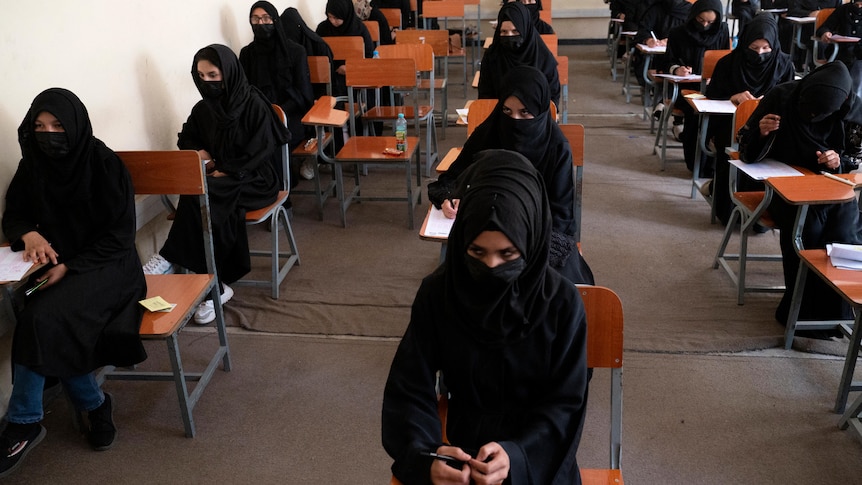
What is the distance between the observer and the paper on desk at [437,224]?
2647mm

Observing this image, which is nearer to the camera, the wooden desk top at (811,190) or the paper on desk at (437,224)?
the paper on desk at (437,224)

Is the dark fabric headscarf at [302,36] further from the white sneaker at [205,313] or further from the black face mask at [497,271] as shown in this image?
the black face mask at [497,271]

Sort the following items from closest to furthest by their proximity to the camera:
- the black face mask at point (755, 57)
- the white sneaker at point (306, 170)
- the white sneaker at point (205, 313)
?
1. the white sneaker at point (205, 313)
2. the black face mask at point (755, 57)
3. the white sneaker at point (306, 170)

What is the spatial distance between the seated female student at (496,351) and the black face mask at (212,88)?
7.65 ft

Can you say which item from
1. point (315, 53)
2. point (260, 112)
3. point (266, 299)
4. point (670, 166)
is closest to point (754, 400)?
point (266, 299)

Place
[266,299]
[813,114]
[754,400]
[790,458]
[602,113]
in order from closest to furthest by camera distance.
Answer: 1. [790,458]
2. [754,400]
3. [813,114]
4. [266,299]
5. [602,113]

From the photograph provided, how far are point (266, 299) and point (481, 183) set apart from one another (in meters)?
2.39

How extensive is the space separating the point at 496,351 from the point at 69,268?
1.75 meters

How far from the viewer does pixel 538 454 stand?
1.54m

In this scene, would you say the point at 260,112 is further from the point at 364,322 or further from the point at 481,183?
the point at 481,183

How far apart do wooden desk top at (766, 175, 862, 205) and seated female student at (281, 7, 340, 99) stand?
352cm

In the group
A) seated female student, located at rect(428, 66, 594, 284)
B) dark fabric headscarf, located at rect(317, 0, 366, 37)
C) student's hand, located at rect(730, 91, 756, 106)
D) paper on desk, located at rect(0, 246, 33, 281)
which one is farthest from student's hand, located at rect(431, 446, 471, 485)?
dark fabric headscarf, located at rect(317, 0, 366, 37)

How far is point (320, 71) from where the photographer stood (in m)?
5.01

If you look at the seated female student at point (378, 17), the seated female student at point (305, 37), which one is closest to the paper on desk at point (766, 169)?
the seated female student at point (305, 37)
